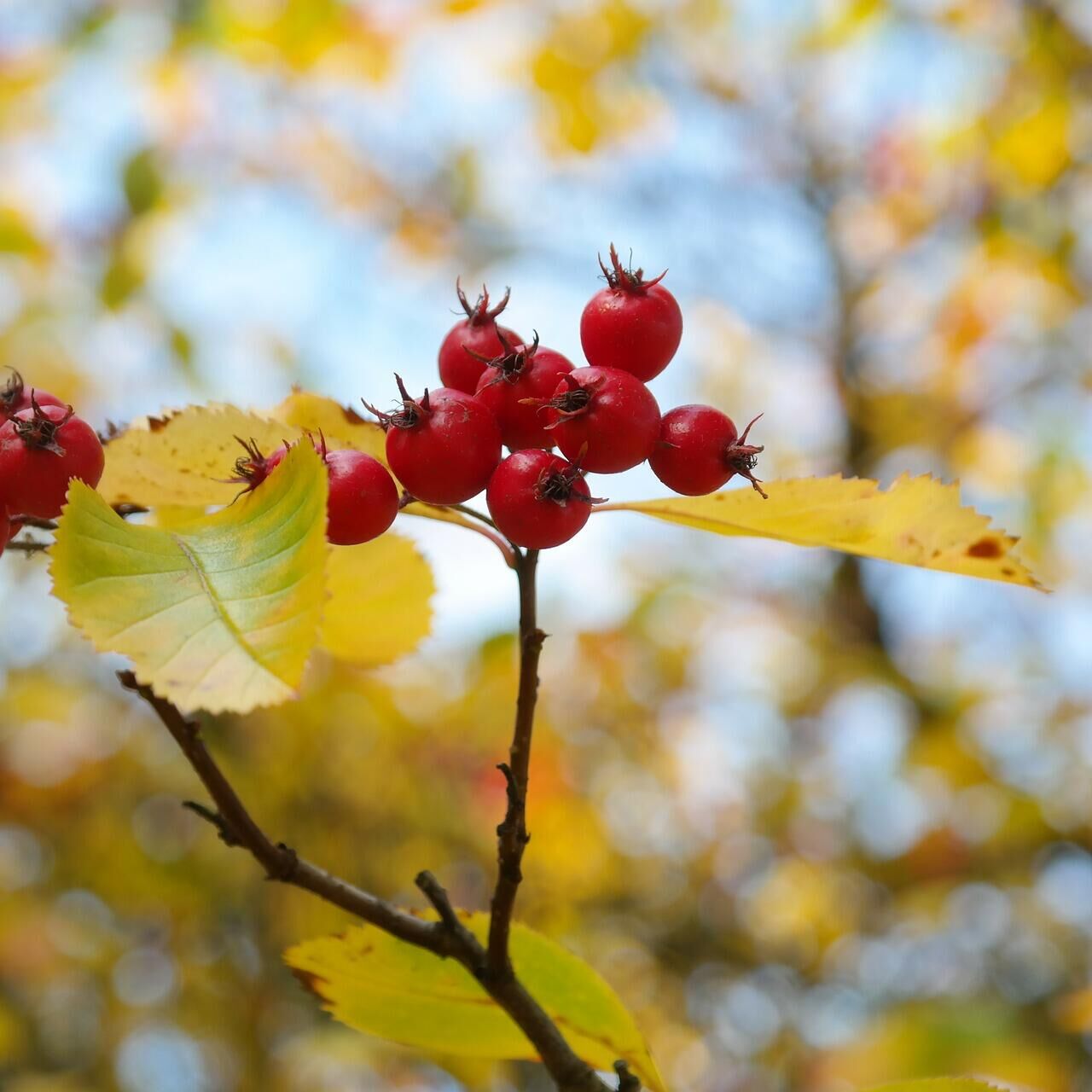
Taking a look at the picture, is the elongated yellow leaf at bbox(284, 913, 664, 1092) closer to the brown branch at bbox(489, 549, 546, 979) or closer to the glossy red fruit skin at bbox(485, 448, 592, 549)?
the brown branch at bbox(489, 549, 546, 979)

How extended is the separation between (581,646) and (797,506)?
7.10 ft

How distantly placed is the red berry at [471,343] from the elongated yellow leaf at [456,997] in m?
0.34

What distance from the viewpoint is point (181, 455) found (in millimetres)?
693

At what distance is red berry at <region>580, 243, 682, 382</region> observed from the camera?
0.63 m

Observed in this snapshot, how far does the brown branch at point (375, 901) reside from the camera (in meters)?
0.59

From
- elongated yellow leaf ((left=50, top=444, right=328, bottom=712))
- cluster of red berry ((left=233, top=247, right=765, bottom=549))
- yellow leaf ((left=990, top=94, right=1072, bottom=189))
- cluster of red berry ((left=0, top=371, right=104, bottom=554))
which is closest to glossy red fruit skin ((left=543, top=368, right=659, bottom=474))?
cluster of red berry ((left=233, top=247, right=765, bottom=549))

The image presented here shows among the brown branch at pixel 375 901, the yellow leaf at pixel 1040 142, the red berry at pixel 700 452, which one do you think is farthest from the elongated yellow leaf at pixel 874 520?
the yellow leaf at pixel 1040 142

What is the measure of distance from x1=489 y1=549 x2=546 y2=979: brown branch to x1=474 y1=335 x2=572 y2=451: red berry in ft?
0.23

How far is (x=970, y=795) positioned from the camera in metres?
2.30

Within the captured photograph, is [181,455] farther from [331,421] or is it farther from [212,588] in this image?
[212,588]

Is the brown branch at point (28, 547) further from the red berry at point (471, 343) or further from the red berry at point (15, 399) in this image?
the red berry at point (471, 343)

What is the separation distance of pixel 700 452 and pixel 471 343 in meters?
0.16

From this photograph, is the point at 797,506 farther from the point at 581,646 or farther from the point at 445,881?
the point at 581,646

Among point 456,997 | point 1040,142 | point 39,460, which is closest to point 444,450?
point 39,460
